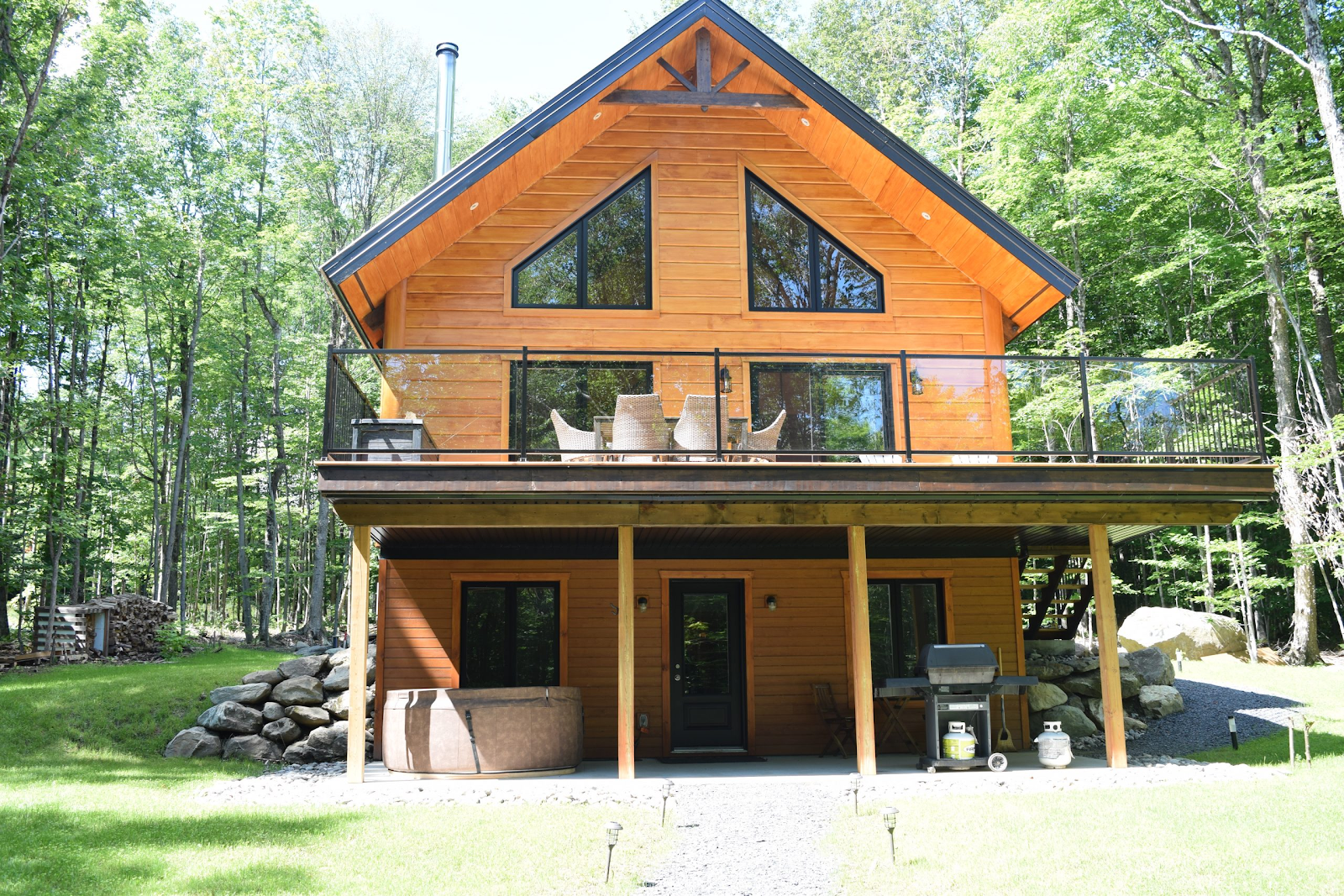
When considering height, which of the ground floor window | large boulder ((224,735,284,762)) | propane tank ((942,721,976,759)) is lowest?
large boulder ((224,735,284,762))

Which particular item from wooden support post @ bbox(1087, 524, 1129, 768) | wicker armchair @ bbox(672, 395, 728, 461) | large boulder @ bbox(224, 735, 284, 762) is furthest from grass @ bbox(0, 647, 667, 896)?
wooden support post @ bbox(1087, 524, 1129, 768)

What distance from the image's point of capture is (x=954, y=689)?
9.63 metres

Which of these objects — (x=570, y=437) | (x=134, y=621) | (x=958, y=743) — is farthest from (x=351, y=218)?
(x=958, y=743)

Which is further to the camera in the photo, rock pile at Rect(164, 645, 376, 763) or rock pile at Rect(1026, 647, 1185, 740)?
rock pile at Rect(1026, 647, 1185, 740)

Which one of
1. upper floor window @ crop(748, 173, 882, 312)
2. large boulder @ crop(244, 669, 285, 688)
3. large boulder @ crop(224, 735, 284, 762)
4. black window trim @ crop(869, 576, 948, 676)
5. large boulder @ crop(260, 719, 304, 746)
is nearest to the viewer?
large boulder @ crop(224, 735, 284, 762)

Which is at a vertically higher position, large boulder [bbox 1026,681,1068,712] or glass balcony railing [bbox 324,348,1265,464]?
glass balcony railing [bbox 324,348,1265,464]

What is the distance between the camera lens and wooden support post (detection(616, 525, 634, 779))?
28.4 feet

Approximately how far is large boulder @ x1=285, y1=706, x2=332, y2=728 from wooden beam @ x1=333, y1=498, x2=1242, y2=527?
360cm

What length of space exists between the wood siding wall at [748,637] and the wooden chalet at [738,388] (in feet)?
0.10

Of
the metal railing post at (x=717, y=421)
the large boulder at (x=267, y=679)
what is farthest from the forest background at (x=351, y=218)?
the metal railing post at (x=717, y=421)

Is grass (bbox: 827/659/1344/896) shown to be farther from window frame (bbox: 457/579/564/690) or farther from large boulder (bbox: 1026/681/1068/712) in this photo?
window frame (bbox: 457/579/564/690)

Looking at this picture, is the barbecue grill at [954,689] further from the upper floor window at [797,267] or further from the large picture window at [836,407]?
the upper floor window at [797,267]

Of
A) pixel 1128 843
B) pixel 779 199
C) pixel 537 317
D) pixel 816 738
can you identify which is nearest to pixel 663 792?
pixel 1128 843

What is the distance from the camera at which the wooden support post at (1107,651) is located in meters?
9.20
